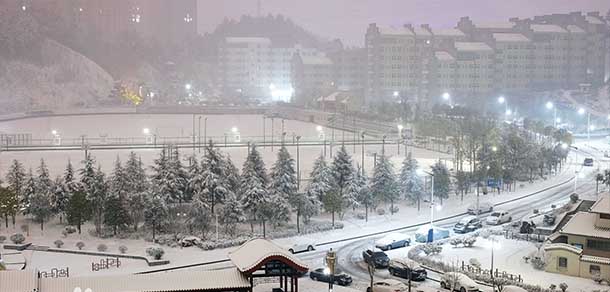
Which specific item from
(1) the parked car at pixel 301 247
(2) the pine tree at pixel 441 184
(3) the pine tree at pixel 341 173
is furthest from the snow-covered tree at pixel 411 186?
(1) the parked car at pixel 301 247

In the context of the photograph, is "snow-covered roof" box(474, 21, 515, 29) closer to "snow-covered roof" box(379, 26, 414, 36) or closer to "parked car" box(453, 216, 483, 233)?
"snow-covered roof" box(379, 26, 414, 36)

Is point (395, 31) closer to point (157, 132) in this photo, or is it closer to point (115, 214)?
point (157, 132)

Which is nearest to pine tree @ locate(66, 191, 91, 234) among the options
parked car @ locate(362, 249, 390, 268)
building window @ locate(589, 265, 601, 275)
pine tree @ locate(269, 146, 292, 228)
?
pine tree @ locate(269, 146, 292, 228)

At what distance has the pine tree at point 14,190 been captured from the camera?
74.6 feet

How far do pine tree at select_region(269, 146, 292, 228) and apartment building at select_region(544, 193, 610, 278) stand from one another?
7891mm

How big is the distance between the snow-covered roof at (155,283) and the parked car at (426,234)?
28.7 ft

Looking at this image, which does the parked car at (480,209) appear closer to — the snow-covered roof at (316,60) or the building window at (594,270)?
the building window at (594,270)

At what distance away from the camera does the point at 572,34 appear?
223ft

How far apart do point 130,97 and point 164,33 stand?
85.0ft

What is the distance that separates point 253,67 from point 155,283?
70.6 m

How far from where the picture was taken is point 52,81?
66.1m

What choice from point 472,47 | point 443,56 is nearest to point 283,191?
point 443,56

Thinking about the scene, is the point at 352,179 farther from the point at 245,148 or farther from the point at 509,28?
the point at 509,28

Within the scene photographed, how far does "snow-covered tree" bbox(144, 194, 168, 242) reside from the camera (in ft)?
→ 74.3
